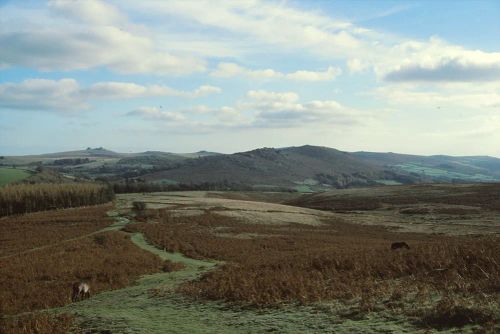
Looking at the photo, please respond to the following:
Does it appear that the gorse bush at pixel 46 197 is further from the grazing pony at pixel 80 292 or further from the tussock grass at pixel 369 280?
the tussock grass at pixel 369 280

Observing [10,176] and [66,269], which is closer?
[66,269]

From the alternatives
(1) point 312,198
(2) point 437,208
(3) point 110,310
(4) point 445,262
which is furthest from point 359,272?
(1) point 312,198

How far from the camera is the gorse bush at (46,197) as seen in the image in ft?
339

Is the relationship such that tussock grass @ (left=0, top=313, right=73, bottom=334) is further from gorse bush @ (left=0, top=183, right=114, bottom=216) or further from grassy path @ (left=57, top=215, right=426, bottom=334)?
gorse bush @ (left=0, top=183, right=114, bottom=216)

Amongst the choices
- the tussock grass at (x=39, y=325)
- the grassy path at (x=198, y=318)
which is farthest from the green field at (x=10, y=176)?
the tussock grass at (x=39, y=325)

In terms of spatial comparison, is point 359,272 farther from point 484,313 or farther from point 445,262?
point 484,313

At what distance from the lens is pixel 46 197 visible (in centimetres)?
10788

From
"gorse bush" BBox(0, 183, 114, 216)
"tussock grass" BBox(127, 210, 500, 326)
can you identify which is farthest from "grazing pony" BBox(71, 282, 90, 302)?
"gorse bush" BBox(0, 183, 114, 216)

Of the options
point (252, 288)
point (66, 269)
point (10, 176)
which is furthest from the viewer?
point (10, 176)

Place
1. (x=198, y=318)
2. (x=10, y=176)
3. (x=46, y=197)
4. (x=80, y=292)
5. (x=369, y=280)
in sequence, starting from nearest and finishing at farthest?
(x=198, y=318), (x=369, y=280), (x=80, y=292), (x=46, y=197), (x=10, y=176)

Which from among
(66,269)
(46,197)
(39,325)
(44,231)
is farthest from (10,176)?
(39,325)

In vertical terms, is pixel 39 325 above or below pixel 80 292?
above

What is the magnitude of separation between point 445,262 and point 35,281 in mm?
22980

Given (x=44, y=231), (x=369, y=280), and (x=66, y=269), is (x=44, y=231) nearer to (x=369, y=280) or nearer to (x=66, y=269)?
(x=66, y=269)
